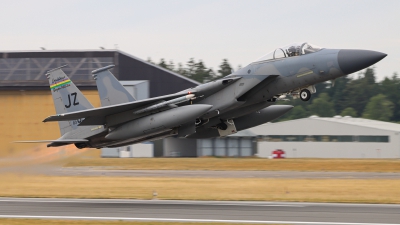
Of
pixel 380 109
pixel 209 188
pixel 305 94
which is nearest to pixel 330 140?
pixel 209 188

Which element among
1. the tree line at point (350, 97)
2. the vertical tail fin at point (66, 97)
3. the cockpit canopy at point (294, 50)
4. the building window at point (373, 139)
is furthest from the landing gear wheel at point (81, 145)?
the tree line at point (350, 97)

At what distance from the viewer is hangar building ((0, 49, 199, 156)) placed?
35.8 metres

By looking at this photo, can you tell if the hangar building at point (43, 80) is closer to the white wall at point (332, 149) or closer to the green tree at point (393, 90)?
the white wall at point (332, 149)

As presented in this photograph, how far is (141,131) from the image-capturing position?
56.5ft

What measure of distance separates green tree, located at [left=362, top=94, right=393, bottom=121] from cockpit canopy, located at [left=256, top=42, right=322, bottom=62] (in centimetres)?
7928

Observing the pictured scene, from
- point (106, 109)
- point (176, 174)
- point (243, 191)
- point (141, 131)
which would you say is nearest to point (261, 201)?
point (243, 191)

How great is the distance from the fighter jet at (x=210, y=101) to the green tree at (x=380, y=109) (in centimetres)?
7708

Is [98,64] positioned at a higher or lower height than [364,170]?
higher

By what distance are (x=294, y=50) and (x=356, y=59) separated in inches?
72.6

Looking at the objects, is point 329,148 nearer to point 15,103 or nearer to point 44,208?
point 15,103

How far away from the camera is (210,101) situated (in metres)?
17.3

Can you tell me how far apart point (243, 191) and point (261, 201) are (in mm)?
3116

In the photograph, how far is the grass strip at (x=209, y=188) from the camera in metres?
19.4

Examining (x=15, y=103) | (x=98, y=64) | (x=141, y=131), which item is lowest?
(x=141, y=131)
